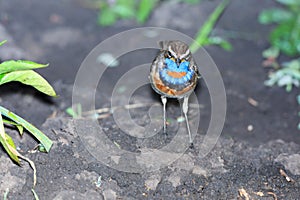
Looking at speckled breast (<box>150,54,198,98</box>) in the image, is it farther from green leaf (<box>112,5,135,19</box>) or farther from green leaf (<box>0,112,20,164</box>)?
green leaf (<box>112,5,135,19</box>)

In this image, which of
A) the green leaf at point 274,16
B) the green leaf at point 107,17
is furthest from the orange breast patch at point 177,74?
the green leaf at point 274,16

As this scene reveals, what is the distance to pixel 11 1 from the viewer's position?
7848mm

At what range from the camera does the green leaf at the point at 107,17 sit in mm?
7590

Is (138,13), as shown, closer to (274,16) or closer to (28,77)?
(274,16)

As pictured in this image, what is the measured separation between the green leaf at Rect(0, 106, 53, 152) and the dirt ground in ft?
0.45

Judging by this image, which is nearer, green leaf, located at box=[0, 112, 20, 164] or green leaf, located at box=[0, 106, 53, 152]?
green leaf, located at box=[0, 112, 20, 164]

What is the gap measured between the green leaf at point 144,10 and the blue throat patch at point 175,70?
2.73 m

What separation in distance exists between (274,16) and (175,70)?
3155mm

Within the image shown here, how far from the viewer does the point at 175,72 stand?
4887 mm

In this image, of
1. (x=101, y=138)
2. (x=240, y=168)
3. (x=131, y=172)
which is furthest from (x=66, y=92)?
(x=240, y=168)

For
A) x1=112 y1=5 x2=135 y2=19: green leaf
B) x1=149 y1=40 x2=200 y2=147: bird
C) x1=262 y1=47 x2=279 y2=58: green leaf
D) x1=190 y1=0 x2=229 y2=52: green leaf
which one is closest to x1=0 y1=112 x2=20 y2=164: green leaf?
x1=149 y1=40 x2=200 y2=147: bird

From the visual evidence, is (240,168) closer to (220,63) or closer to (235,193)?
(235,193)

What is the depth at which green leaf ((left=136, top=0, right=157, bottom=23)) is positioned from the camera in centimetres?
751

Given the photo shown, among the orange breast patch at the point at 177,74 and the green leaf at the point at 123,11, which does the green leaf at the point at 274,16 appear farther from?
the orange breast patch at the point at 177,74
